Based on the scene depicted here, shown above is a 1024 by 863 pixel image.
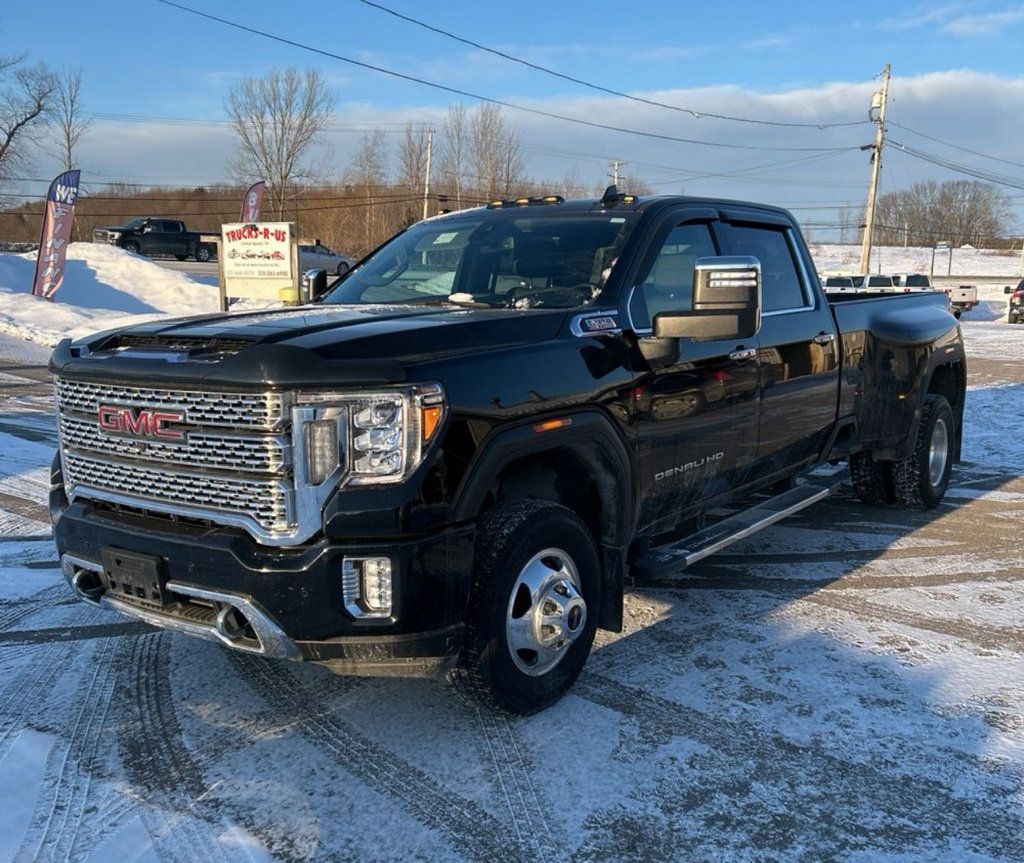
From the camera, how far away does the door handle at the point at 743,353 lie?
14.2 ft

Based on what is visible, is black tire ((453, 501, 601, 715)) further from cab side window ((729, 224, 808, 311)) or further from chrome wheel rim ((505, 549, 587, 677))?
cab side window ((729, 224, 808, 311))

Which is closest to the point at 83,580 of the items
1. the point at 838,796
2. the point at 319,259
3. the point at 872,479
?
the point at 838,796

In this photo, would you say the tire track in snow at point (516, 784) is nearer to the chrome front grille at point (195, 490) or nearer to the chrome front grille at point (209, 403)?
the chrome front grille at point (195, 490)

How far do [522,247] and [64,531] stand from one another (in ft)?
7.61

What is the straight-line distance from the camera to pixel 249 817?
2754 mm

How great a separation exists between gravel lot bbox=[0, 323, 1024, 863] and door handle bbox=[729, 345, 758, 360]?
1.29 meters

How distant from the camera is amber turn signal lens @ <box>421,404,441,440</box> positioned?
283 cm

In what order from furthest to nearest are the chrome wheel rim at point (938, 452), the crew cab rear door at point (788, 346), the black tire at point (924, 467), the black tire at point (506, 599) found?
the chrome wheel rim at point (938, 452) < the black tire at point (924, 467) < the crew cab rear door at point (788, 346) < the black tire at point (506, 599)

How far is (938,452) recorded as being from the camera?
6863 mm

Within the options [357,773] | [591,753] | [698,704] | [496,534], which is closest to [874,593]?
[698,704]

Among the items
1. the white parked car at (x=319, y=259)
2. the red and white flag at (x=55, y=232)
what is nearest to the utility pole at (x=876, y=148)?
the white parked car at (x=319, y=259)

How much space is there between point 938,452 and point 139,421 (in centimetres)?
589

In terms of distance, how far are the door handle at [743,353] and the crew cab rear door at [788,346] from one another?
0.08 metres

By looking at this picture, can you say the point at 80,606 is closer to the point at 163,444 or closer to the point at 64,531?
the point at 64,531
